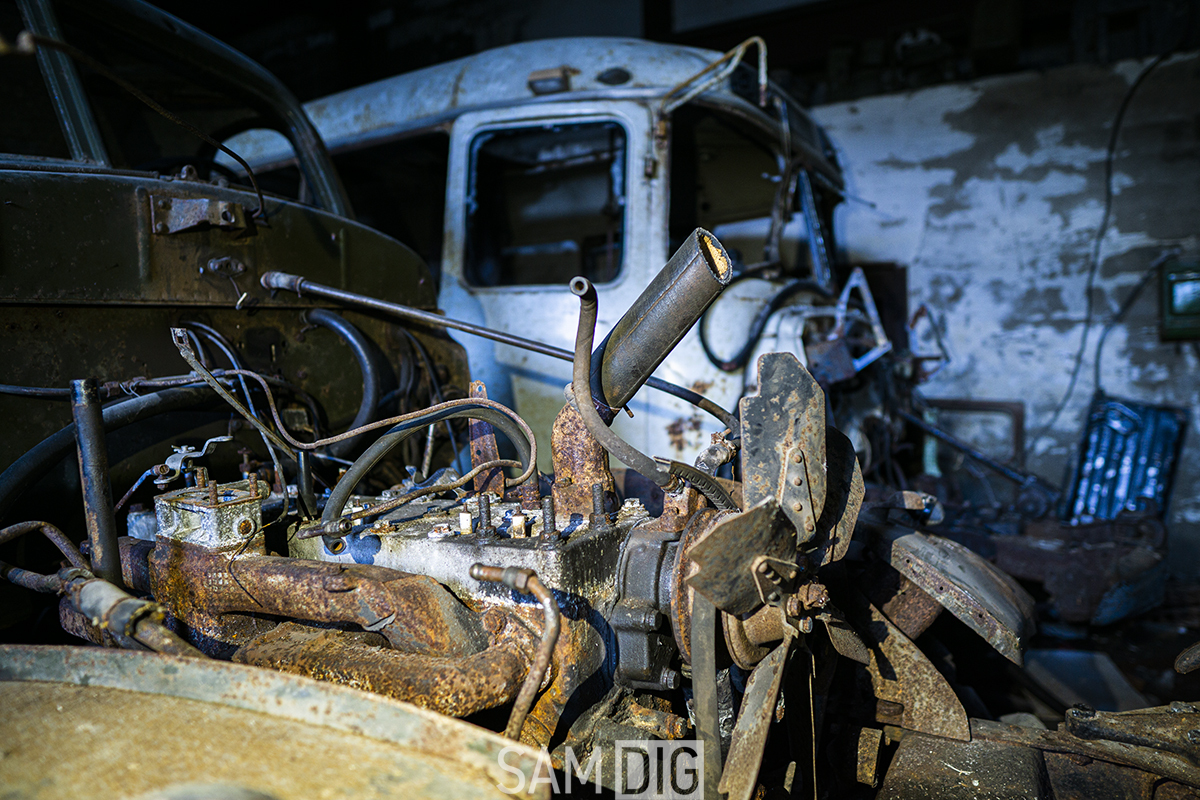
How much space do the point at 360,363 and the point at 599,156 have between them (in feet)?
8.96

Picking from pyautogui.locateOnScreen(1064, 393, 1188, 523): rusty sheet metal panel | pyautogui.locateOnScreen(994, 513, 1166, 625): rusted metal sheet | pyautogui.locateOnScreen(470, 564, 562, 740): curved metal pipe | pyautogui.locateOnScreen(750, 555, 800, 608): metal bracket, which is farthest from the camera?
pyautogui.locateOnScreen(1064, 393, 1188, 523): rusty sheet metal panel

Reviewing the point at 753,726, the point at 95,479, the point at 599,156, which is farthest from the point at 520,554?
the point at 599,156

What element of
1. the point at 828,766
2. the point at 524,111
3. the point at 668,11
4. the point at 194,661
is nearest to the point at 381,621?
the point at 194,661

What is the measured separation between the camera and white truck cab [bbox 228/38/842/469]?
3.05 meters

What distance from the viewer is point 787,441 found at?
1.28m

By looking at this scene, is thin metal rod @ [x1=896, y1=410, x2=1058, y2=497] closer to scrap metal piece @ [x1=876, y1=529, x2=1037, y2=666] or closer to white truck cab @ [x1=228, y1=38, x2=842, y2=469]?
white truck cab @ [x1=228, y1=38, x2=842, y2=469]

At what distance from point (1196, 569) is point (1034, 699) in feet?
9.49

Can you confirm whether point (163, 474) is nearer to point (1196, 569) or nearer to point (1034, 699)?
point (1034, 699)

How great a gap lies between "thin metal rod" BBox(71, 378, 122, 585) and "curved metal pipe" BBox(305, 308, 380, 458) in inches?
26.3

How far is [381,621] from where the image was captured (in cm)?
140

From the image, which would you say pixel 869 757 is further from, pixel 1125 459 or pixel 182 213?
pixel 1125 459

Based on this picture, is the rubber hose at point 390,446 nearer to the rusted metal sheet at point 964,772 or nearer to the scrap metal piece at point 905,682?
the scrap metal piece at point 905,682

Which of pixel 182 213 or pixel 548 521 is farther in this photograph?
pixel 182 213

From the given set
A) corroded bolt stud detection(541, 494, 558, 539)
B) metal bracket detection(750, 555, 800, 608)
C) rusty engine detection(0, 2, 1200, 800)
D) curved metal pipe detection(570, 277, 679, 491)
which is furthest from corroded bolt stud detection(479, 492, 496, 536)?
metal bracket detection(750, 555, 800, 608)
